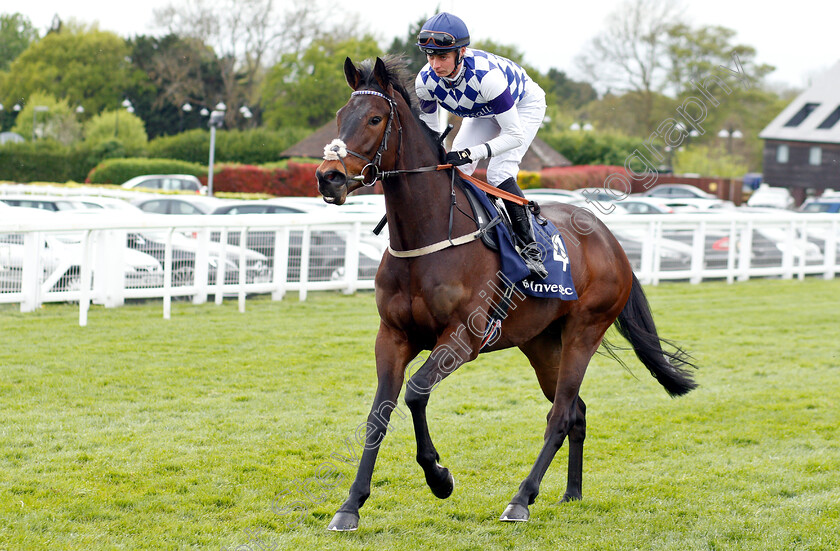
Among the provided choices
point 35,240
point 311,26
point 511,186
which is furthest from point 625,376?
point 311,26

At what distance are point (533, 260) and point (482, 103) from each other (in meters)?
0.74

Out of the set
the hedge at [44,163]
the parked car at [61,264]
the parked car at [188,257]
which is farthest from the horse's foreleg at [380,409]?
the hedge at [44,163]

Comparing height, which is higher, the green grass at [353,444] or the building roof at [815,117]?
the building roof at [815,117]

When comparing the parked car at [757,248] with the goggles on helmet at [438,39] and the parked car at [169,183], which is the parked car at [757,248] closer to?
the goggles on helmet at [438,39]

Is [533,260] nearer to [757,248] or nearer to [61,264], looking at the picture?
[61,264]

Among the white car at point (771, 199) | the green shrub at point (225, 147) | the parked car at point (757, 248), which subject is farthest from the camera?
the green shrub at point (225, 147)

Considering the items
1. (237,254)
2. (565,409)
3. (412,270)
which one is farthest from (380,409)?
(237,254)

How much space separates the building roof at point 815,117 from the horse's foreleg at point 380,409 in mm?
46659

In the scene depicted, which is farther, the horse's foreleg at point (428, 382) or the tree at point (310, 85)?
the tree at point (310, 85)

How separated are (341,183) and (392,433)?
7.50ft

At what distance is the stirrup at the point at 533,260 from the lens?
407 centimetres

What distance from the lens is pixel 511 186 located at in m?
4.24

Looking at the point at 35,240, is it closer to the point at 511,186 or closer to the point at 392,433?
the point at 392,433

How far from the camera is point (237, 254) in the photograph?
1033 cm
